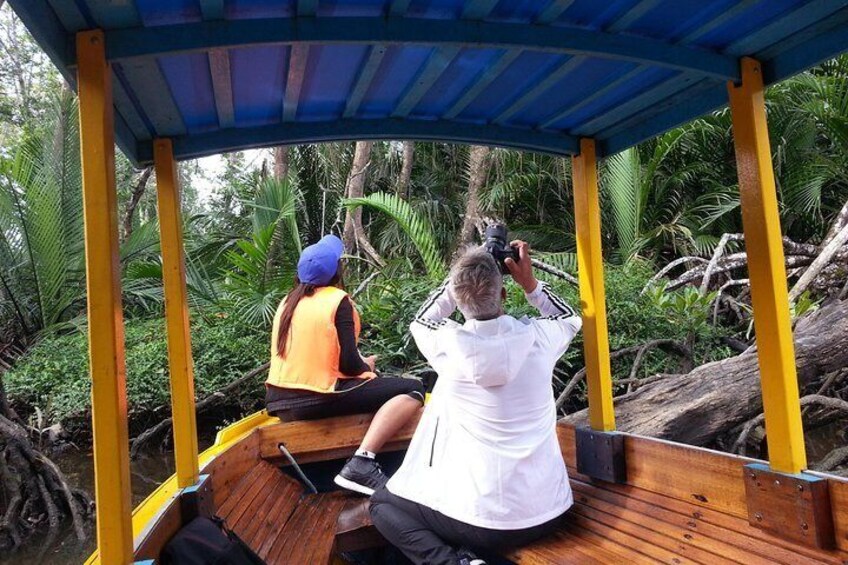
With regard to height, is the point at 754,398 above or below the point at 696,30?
below

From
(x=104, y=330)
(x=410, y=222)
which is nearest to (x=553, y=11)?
(x=104, y=330)

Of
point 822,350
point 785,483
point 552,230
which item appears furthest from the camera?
point 552,230

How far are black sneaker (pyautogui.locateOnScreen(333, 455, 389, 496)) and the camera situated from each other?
1019 millimetres

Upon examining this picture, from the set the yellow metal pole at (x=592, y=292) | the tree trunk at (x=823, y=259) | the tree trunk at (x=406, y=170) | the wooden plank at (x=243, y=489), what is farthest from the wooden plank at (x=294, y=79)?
the tree trunk at (x=406, y=170)

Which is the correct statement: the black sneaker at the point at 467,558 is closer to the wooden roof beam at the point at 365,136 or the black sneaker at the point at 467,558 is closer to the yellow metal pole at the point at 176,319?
the yellow metal pole at the point at 176,319

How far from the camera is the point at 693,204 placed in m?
8.20

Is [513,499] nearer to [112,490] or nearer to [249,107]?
[112,490]

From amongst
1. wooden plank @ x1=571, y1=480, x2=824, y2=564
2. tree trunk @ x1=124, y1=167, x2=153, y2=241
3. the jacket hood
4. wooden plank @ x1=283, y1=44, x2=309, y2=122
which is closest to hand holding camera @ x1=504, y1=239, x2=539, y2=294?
the jacket hood

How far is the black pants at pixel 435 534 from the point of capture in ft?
6.82

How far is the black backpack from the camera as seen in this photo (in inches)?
70.3

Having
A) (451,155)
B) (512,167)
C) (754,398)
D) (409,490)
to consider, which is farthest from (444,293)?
(451,155)

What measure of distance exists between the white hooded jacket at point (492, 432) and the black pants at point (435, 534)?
35mm

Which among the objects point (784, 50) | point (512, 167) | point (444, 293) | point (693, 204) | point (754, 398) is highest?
point (512, 167)

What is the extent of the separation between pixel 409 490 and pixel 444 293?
714 mm
